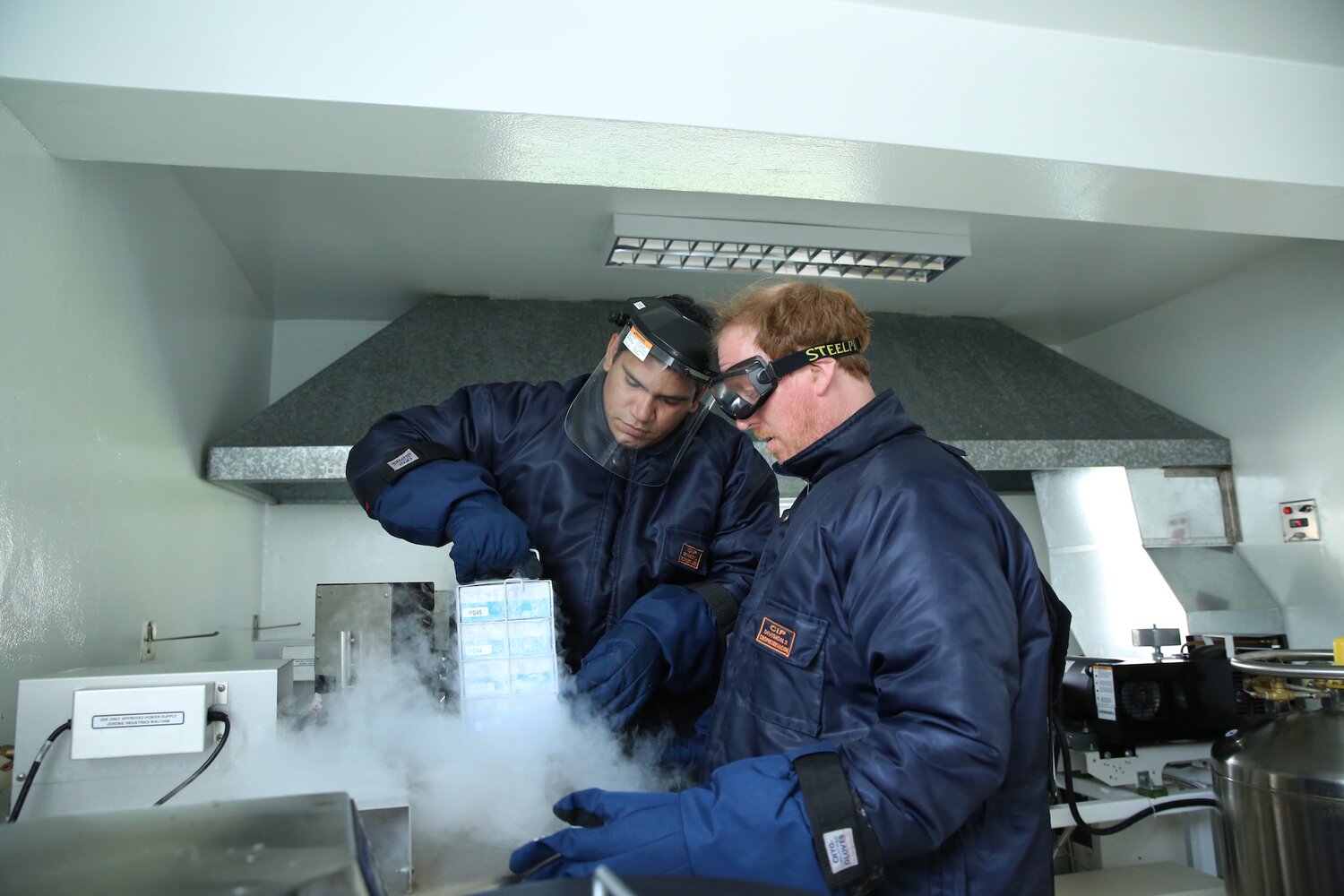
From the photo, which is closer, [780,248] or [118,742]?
[118,742]

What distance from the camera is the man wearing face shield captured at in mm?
1653

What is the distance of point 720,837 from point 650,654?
67 cm

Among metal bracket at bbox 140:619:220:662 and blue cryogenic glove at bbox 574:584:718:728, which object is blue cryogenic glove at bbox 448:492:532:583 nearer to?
blue cryogenic glove at bbox 574:584:718:728

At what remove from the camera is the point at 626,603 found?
184 centimetres

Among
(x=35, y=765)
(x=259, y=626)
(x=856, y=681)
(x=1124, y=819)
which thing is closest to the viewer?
(x=856, y=681)

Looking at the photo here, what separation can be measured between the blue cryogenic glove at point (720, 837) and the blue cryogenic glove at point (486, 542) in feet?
2.24

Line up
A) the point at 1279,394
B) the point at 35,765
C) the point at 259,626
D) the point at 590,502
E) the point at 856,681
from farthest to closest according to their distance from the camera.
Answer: the point at 259,626 < the point at 1279,394 < the point at 590,502 < the point at 35,765 < the point at 856,681

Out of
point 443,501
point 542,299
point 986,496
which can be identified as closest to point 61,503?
point 443,501

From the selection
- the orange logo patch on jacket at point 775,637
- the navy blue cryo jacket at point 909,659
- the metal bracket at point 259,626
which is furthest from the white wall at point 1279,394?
the metal bracket at point 259,626

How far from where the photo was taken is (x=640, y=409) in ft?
5.82

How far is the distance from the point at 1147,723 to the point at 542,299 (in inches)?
107

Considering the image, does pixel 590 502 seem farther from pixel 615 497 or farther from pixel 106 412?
pixel 106 412

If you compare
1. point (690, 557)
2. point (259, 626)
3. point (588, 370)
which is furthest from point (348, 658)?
point (259, 626)

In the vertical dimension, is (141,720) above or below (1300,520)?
below
